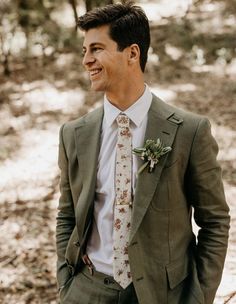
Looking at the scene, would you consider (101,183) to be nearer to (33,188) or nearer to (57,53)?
(33,188)

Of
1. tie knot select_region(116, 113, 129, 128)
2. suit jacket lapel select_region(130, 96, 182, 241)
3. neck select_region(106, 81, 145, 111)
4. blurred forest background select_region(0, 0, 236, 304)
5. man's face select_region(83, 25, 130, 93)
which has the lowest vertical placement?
blurred forest background select_region(0, 0, 236, 304)

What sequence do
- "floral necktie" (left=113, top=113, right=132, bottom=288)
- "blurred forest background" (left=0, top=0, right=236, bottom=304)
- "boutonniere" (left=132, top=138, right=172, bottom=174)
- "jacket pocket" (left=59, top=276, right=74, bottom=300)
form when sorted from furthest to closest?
"blurred forest background" (left=0, top=0, right=236, bottom=304) < "jacket pocket" (left=59, top=276, right=74, bottom=300) < "floral necktie" (left=113, top=113, right=132, bottom=288) < "boutonniere" (left=132, top=138, right=172, bottom=174)

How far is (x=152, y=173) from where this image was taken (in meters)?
2.17

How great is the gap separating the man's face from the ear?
34mm

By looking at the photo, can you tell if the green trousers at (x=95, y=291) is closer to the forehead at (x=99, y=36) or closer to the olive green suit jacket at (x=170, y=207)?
the olive green suit jacket at (x=170, y=207)

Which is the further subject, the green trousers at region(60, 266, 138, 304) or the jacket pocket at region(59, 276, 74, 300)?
the jacket pocket at region(59, 276, 74, 300)

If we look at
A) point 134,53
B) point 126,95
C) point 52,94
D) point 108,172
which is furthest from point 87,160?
point 52,94

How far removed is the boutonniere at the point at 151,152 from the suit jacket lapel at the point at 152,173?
27 millimetres

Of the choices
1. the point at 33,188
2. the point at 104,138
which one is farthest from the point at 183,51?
the point at 104,138

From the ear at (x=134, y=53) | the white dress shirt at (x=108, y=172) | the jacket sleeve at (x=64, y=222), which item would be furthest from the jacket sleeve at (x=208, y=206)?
the jacket sleeve at (x=64, y=222)

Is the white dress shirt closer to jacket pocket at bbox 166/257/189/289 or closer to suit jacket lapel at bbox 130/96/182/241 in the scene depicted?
suit jacket lapel at bbox 130/96/182/241

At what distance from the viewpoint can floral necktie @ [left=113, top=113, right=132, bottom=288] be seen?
222 cm

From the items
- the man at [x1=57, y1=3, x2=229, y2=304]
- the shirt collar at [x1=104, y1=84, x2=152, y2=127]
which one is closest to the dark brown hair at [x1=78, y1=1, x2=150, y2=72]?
the man at [x1=57, y1=3, x2=229, y2=304]

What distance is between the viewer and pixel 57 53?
39.9 ft
